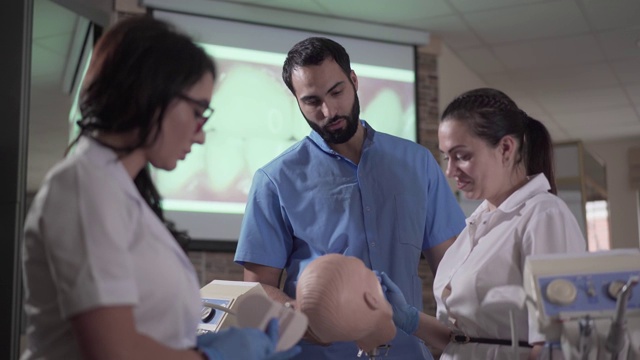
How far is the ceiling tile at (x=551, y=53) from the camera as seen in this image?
601 centimetres

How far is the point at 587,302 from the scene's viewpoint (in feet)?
4.59

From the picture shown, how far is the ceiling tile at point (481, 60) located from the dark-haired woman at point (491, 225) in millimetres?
4385

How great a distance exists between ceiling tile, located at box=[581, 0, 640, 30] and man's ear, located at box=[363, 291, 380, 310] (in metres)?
4.23

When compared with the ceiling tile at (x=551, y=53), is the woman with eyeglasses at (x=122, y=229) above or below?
below

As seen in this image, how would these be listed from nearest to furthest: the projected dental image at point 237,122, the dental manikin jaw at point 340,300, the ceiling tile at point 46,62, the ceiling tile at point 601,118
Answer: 1. the dental manikin jaw at point 340,300
2. the ceiling tile at point 46,62
3. the projected dental image at point 237,122
4. the ceiling tile at point 601,118

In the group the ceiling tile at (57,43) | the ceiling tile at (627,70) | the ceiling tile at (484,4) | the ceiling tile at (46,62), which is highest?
the ceiling tile at (484,4)

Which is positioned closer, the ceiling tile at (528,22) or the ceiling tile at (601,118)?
the ceiling tile at (528,22)

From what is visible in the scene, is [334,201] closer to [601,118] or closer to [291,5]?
[291,5]

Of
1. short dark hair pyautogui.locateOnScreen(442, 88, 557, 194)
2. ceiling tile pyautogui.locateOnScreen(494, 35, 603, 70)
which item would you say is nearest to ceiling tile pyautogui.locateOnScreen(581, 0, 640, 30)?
ceiling tile pyautogui.locateOnScreen(494, 35, 603, 70)

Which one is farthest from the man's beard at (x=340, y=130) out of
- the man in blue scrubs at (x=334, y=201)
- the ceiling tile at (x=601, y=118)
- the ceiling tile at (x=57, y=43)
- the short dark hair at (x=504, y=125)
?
the ceiling tile at (x=601, y=118)

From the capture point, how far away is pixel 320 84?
7.19 feet

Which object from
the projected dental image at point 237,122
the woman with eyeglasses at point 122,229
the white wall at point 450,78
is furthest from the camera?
the white wall at point 450,78

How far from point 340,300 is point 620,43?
17.4ft

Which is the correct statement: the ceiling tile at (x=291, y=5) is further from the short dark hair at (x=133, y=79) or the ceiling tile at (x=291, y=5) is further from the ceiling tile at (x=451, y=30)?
the short dark hair at (x=133, y=79)
